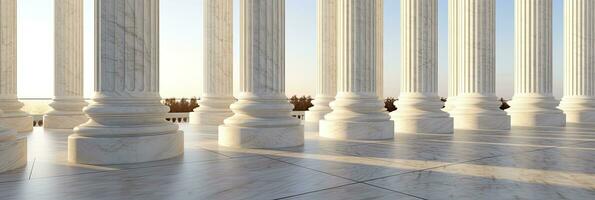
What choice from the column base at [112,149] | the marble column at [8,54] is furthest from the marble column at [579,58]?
the marble column at [8,54]

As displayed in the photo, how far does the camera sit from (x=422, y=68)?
211 ft

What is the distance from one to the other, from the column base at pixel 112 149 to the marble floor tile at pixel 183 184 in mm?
3735

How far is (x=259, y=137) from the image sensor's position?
144ft

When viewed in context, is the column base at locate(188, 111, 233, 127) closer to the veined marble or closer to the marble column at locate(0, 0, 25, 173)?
the marble column at locate(0, 0, 25, 173)

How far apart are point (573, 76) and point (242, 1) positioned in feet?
260

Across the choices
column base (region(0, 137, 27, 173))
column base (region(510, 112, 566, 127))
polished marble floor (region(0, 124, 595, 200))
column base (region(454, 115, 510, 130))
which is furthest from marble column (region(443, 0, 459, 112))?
column base (region(0, 137, 27, 173))

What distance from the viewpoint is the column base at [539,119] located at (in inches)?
3110

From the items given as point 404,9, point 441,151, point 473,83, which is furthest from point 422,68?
point 441,151

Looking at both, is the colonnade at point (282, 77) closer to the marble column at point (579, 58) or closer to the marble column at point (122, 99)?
the marble column at point (122, 99)

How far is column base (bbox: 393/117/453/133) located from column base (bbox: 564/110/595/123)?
44.5 metres

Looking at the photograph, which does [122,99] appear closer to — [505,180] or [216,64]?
[505,180]

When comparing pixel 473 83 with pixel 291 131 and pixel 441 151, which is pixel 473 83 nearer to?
pixel 441 151

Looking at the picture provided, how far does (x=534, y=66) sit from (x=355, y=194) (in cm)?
7087

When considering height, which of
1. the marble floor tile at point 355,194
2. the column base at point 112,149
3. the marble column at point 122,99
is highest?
the marble column at point 122,99
